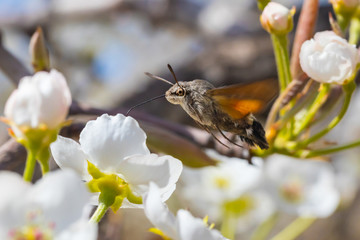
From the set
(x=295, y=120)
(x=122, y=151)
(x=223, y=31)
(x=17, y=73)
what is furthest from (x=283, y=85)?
(x=223, y=31)

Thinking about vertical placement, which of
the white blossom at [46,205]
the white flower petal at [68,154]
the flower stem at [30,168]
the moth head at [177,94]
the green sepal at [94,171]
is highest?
the white blossom at [46,205]

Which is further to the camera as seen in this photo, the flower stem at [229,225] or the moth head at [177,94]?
the flower stem at [229,225]

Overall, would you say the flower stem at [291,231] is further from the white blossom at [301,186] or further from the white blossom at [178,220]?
the white blossom at [178,220]

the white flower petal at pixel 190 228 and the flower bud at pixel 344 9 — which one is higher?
the flower bud at pixel 344 9

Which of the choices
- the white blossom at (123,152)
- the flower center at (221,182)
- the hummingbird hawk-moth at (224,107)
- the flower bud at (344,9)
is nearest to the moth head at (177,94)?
the hummingbird hawk-moth at (224,107)

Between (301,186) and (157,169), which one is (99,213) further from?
(301,186)

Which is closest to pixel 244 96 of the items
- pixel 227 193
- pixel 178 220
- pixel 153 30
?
pixel 178 220

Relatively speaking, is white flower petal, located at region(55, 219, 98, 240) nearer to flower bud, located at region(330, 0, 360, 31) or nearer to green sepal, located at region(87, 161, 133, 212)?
green sepal, located at region(87, 161, 133, 212)
